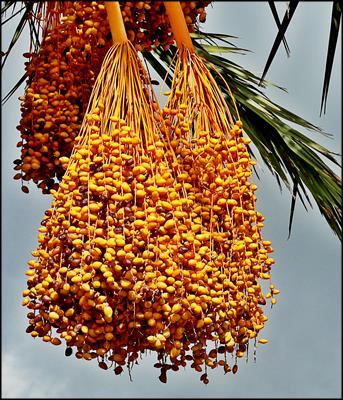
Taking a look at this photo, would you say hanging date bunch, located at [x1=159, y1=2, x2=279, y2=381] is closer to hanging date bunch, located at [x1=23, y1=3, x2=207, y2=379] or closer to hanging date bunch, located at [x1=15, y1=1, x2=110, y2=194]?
hanging date bunch, located at [x1=23, y1=3, x2=207, y2=379]

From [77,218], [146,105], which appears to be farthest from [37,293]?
[146,105]

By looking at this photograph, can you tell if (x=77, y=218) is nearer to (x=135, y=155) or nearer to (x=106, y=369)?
(x=135, y=155)

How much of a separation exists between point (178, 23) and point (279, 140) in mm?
1270

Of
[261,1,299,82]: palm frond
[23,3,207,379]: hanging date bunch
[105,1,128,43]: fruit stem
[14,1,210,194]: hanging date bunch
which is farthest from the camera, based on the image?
[14,1,210,194]: hanging date bunch

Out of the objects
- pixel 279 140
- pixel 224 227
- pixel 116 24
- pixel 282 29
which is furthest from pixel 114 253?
pixel 279 140

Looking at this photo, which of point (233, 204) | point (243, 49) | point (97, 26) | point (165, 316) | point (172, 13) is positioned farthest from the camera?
point (243, 49)

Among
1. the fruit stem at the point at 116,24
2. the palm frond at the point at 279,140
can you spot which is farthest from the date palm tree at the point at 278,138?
the fruit stem at the point at 116,24

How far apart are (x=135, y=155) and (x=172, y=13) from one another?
495mm

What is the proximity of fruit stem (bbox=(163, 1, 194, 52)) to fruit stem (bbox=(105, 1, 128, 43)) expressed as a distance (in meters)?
0.14

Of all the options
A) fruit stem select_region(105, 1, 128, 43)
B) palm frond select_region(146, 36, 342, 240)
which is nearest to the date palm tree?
palm frond select_region(146, 36, 342, 240)

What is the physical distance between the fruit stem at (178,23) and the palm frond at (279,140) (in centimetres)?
107

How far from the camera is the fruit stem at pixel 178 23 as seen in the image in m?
2.47

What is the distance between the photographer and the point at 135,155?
2.23 meters

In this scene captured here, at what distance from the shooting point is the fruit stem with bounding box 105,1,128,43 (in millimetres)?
2426
